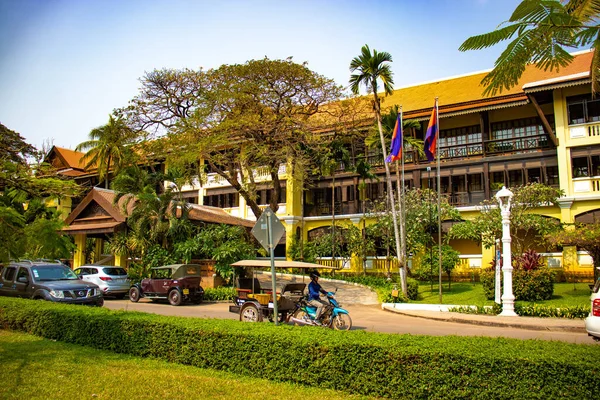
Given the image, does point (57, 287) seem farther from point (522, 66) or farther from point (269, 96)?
point (269, 96)

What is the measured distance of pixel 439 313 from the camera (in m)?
17.6

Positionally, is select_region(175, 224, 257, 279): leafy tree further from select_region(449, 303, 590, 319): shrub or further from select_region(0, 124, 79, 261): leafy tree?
select_region(0, 124, 79, 261): leafy tree

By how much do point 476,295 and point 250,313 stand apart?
12131 millimetres

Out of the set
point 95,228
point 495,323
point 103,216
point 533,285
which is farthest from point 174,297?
point 533,285

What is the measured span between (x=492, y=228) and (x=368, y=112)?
1143 centimetres

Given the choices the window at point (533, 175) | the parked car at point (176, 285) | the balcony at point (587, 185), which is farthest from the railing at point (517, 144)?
the parked car at point (176, 285)

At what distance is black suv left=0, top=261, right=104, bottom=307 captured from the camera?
586 inches

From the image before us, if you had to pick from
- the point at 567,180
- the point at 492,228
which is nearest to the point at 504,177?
the point at 567,180

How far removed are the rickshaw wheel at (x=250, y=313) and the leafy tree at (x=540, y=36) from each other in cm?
898

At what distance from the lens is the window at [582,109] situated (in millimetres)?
27219

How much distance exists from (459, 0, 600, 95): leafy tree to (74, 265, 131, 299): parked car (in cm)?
2068

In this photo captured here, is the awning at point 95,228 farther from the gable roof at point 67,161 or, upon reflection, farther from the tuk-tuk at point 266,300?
the tuk-tuk at point 266,300

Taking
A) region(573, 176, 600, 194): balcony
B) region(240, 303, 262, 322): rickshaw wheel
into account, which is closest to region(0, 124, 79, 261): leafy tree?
region(240, 303, 262, 322): rickshaw wheel

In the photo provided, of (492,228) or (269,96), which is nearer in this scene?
(492,228)
